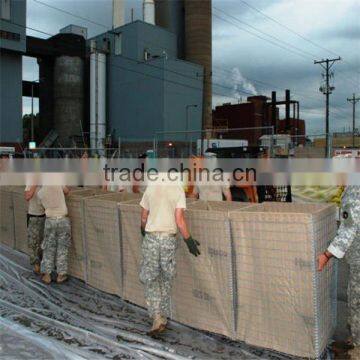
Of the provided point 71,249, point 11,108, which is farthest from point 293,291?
point 11,108

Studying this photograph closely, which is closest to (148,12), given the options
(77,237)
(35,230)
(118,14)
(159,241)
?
(118,14)

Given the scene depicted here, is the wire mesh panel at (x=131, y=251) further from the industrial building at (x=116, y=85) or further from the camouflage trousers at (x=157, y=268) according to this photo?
the industrial building at (x=116, y=85)

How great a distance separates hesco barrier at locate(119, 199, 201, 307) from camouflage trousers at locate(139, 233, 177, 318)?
0.73 meters

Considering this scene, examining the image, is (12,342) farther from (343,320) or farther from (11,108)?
(11,108)

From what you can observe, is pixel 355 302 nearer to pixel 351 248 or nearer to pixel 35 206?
pixel 351 248

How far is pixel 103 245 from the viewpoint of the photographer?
6.13m

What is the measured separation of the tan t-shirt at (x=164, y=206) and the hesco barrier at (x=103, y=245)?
3.89ft

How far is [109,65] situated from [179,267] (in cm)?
4535

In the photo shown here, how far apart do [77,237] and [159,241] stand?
238 centimetres

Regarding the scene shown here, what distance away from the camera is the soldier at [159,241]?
4.70 m

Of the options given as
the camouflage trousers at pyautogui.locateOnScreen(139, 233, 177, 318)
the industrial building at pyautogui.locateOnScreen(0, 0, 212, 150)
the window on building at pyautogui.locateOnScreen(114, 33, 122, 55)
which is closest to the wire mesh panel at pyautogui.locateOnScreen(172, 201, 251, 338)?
the camouflage trousers at pyautogui.locateOnScreen(139, 233, 177, 318)

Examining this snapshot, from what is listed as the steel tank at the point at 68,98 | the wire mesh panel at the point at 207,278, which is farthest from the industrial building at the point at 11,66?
the wire mesh panel at the point at 207,278

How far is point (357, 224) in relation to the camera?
3.95 m

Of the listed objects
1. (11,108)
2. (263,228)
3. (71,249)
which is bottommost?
(71,249)
